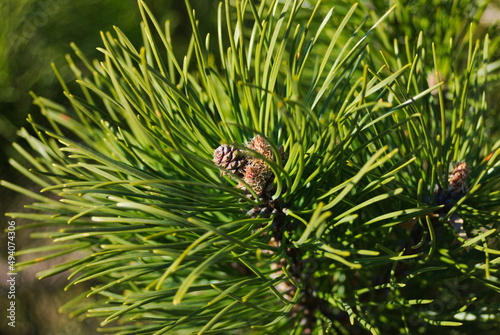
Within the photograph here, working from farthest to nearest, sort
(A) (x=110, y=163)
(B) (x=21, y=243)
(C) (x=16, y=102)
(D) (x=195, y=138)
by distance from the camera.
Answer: (B) (x=21, y=243), (C) (x=16, y=102), (D) (x=195, y=138), (A) (x=110, y=163)

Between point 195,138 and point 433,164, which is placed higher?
point 195,138

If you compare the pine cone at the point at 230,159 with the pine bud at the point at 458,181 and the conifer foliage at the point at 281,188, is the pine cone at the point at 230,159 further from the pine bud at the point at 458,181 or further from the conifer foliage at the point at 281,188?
the pine bud at the point at 458,181

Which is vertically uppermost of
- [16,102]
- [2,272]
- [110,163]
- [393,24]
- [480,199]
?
[16,102]

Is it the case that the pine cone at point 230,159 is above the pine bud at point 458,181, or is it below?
above

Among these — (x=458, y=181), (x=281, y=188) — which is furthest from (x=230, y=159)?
Answer: (x=458, y=181)

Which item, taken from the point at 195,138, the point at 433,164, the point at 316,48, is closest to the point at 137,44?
the point at 316,48

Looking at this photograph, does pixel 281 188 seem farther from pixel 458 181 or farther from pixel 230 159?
pixel 458 181

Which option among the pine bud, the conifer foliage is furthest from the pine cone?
the pine bud

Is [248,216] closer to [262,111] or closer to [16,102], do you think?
[262,111]

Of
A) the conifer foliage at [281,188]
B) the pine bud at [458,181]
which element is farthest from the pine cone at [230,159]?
the pine bud at [458,181]
